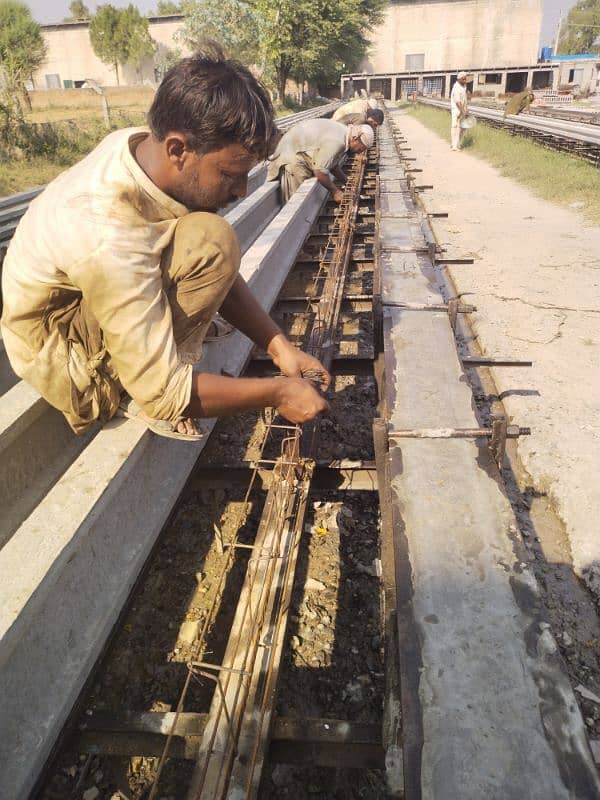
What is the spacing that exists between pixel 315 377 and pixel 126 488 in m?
1.08

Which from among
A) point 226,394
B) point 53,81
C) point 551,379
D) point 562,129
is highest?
point 53,81

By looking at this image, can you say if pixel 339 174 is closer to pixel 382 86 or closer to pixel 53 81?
pixel 382 86

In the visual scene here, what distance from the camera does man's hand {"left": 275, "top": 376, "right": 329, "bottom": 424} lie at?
83.4 inches

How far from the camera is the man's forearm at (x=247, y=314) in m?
2.68

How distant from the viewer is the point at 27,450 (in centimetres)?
235

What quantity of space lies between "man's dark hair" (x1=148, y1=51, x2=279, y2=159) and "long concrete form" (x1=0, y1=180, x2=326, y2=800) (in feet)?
3.76

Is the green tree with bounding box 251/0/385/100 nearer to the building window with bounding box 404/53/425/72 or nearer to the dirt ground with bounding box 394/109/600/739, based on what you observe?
the building window with bounding box 404/53/425/72

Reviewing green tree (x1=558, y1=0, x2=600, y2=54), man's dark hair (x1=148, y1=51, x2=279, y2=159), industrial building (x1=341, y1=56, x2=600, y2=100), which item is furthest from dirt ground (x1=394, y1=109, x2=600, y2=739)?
green tree (x1=558, y1=0, x2=600, y2=54)

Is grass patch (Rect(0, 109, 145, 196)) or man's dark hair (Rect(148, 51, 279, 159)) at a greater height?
man's dark hair (Rect(148, 51, 279, 159))

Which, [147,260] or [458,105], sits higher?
[458,105]

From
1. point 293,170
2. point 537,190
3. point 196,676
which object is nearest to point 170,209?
point 196,676

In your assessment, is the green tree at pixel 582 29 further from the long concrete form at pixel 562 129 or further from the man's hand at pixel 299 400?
the man's hand at pixel 299 400

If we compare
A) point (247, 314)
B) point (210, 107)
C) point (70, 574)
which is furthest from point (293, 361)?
point (70, 574)

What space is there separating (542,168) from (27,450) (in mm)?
13639
